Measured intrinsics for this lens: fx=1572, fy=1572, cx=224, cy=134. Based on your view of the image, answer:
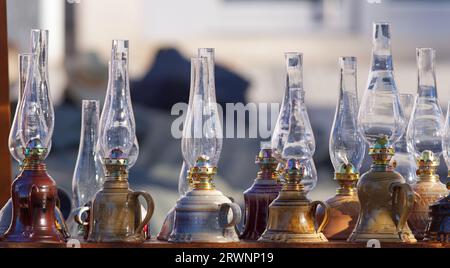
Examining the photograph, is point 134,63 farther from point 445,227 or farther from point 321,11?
point 445,227

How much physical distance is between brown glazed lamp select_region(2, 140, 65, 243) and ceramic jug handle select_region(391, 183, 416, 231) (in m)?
0.55

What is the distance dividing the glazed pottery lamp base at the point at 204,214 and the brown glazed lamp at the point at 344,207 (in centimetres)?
16

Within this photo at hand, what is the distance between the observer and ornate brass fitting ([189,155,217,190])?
2627 millimetres

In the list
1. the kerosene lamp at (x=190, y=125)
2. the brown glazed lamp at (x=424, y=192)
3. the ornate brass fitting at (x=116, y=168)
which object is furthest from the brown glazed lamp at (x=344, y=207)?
the ornate brass fitting at (x=116, y=168)

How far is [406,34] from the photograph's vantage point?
7.13m

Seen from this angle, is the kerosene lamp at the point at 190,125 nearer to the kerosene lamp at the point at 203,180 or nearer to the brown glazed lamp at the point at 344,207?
the kerosene lamp at the point at 203,180

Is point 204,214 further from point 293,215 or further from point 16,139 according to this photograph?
point 16,139

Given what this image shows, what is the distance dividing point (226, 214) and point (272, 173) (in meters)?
0.20

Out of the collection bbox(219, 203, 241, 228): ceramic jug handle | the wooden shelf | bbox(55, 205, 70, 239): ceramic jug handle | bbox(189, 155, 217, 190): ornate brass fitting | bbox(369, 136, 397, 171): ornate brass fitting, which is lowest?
the wooden shelf

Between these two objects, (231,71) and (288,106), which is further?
(231,71)

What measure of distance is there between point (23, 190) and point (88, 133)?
42 centimetres

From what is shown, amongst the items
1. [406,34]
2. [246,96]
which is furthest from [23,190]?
[406,34]

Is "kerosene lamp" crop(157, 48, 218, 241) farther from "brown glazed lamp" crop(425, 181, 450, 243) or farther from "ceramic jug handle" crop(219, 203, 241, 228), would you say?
"brown glazed lamp" crop(425, 181, 450, 243)

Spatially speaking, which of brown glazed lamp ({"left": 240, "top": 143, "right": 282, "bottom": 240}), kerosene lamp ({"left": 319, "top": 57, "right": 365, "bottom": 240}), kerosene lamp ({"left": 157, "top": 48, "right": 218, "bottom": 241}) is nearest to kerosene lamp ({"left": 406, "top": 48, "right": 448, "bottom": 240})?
kerosene lamp ({"left": 319, "top": 57, "right": 365, "bottom": 240})
